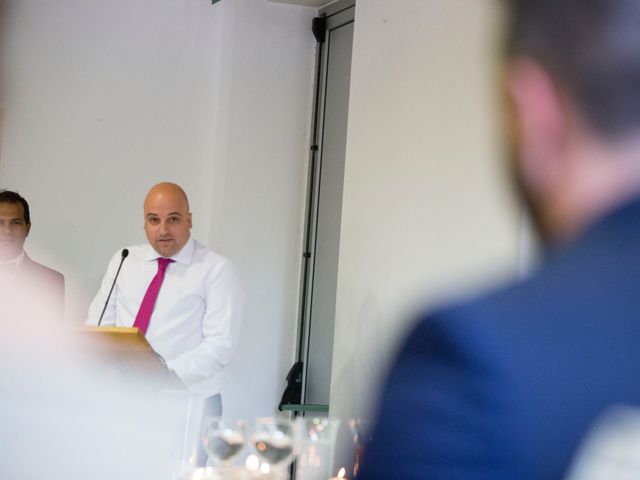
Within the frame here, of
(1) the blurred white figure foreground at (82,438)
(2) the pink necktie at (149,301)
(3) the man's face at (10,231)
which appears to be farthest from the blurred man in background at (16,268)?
(1) the blurred white figure foreground at (82,438)

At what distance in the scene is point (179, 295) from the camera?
4402 mm

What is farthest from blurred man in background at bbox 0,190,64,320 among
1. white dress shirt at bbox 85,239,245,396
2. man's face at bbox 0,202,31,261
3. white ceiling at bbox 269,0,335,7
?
white ceiling at bbox 269,0,335,7

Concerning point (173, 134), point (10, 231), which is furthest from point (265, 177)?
point (10, 231)

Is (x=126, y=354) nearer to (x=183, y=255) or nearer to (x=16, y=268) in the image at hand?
(x=183, y=255)

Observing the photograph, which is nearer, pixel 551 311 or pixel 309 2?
pixel 551 311

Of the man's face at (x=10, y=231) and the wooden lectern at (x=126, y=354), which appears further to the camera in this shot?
the man's face at (x=10, y=231)

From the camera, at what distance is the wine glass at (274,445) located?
2371 mm

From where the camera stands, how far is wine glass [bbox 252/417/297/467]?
2371mm

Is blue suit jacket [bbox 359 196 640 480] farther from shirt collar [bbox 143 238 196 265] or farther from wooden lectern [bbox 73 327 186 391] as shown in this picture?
shirt collar [bbox 143 238 196 265]

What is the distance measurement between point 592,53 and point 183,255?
391cm

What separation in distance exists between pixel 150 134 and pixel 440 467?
5609 millimetres

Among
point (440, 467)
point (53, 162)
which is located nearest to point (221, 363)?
point (53, 162)

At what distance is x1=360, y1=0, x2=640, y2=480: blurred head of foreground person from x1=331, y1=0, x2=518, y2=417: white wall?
2910 mm

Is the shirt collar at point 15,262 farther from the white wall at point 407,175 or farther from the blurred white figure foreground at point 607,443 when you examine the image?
the blurred white figure foreground at point 607,443
